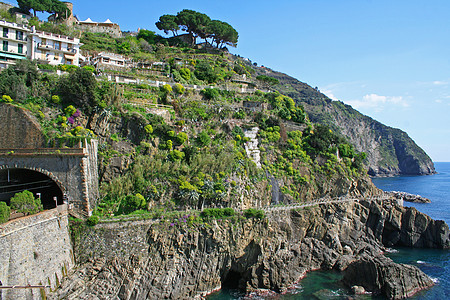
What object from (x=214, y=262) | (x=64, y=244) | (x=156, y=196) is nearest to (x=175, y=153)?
(x=156, y=196)

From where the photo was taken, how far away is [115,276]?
105 ft

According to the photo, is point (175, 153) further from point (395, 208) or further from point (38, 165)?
point (395, 208)

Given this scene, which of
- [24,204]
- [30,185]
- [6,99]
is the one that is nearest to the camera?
[24,204]

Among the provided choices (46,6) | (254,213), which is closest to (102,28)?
(46,6)

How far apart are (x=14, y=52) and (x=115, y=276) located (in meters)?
41.3

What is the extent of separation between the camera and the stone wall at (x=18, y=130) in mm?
36344

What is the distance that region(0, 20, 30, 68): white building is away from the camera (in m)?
49.4

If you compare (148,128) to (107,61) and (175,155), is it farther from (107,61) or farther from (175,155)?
(107,61)

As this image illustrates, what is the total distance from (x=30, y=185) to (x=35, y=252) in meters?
11.3

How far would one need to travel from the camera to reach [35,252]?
2753 centimetres

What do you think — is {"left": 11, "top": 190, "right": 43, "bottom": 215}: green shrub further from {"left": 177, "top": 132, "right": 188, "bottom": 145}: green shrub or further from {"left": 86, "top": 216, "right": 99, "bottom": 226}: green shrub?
{"left": 177, "top": 132, "right": 188, "bottom": 145}: green shrub

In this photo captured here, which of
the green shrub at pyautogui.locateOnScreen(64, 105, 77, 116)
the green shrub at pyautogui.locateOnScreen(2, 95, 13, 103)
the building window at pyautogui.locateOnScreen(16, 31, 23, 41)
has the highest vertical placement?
the building window at pyautogui.locateOnScreen(16, 31, 23, 41)

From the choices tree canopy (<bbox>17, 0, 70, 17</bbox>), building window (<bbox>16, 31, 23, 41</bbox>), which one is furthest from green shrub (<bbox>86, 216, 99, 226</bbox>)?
tree canopy (<bbox>17, 0, 70, 17</bbox>)

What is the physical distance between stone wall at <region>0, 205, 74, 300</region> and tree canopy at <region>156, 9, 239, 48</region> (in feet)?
223
